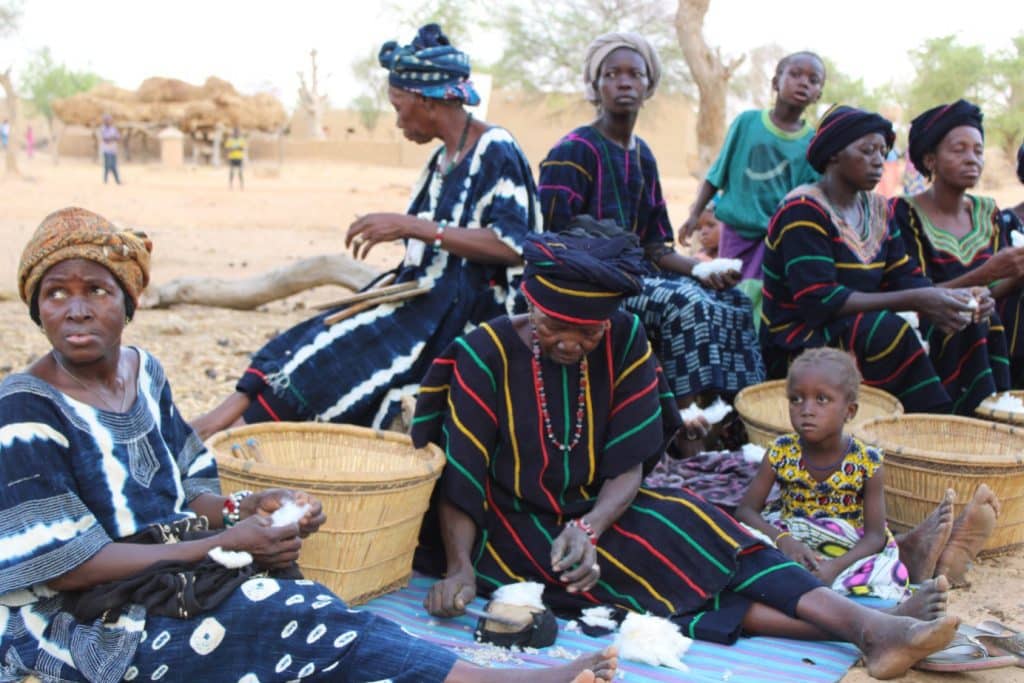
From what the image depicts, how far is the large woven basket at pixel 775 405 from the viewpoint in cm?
450

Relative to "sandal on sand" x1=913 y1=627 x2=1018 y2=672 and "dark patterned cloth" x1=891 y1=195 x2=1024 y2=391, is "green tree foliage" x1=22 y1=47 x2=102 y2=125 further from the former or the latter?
"sandal on sand" x1=913 y1=627 x2=1018 y2=672

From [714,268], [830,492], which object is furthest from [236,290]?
[830,492]

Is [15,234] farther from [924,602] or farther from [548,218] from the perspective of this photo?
[924,602]

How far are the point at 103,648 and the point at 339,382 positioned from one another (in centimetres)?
206

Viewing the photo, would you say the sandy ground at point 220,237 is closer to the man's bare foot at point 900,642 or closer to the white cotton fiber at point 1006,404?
the man's bare foot at point 900,642

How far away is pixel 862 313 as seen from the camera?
4676mm

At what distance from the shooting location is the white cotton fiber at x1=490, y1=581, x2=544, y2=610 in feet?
10.3

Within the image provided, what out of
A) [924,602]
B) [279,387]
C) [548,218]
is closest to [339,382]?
[279,387]

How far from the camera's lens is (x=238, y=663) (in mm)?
2324

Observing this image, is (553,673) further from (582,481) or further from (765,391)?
→ (765,391)

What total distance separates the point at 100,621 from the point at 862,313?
3.46 metres

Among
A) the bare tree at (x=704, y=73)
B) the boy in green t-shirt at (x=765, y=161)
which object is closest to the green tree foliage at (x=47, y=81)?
the bare tree at (x=704, y=73)

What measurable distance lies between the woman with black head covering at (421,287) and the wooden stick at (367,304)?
2 centimetres

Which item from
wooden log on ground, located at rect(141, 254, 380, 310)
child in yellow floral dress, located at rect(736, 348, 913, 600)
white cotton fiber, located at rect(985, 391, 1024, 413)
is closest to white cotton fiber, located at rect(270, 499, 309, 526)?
child in yellow floral dress, located at rect(736, 348, 913, 600)
